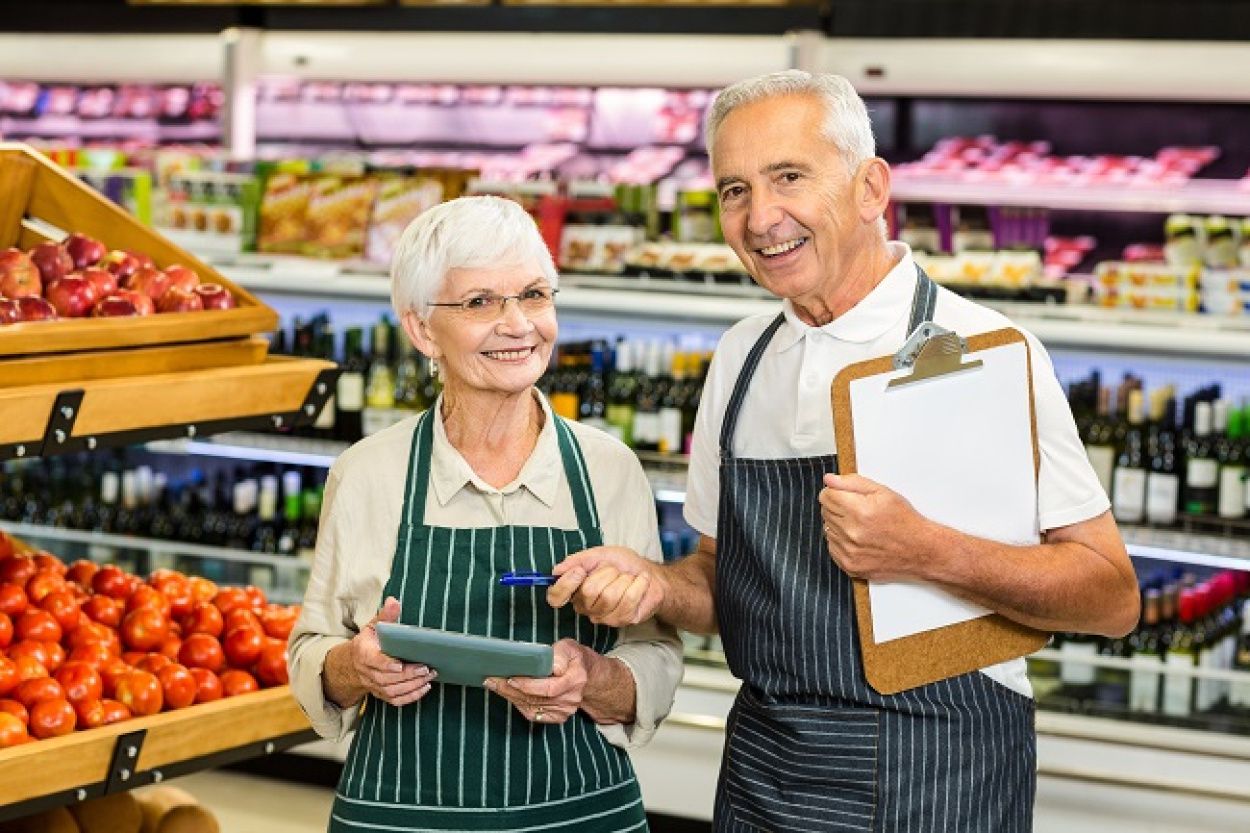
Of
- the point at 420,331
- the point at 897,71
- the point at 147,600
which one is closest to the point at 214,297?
the point at 147,600

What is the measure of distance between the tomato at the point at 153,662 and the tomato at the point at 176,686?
18 mm

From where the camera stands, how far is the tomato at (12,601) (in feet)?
11.3

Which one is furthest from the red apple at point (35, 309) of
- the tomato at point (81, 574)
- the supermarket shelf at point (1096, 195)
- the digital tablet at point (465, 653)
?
the supermarket shelf at point (1096, 195)

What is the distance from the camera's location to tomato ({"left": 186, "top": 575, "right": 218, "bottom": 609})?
3.74 m

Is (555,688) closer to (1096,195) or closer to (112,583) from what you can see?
(112,583)

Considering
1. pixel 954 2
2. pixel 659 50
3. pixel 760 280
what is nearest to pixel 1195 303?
pixel 954 2

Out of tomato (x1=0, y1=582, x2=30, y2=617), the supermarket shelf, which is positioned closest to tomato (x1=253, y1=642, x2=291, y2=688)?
tomato (x1=0, y1=582, x2=30, y2=617)

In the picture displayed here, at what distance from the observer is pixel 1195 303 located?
4.74 metres

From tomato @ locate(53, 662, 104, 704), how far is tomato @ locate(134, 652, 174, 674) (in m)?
0.12

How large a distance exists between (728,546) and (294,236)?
3.55 metres

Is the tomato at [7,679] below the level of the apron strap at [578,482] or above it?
below

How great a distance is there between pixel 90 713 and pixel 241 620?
483mm

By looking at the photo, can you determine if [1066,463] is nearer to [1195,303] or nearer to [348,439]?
[1195,303]

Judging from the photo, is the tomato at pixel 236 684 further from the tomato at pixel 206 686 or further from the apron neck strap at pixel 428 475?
the apron neck strap at pixel 428 475
